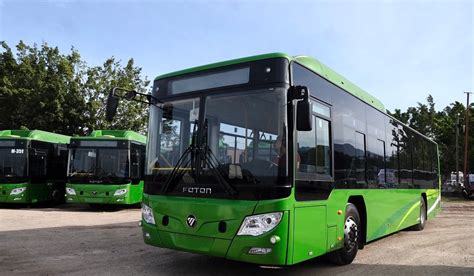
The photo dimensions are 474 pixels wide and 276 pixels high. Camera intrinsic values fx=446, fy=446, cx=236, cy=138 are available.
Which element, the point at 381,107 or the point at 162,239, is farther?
the point at 381,107

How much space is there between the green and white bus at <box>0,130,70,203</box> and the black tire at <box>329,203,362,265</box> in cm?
1442

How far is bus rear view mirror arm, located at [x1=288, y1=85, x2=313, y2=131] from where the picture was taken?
5.41 m

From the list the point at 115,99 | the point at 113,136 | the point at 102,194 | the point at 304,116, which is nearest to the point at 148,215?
the point at 115,99

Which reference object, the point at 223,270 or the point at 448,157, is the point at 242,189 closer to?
the point at 223,270

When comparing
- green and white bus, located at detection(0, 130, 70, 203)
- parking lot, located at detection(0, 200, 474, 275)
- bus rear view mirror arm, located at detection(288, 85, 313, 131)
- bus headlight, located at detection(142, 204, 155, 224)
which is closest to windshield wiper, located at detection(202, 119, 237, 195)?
bus rear view mirror arm, located at detection(288, 85, 313, 131)

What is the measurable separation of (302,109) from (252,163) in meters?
0.93

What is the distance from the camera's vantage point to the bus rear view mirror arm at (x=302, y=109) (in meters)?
5.41

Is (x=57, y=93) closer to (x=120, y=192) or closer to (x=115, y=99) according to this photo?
(x=120, y=192)

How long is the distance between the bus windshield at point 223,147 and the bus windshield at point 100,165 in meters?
11.2

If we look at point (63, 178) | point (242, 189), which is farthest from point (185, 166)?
point (63, 178)

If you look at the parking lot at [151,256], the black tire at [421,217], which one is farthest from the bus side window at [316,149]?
the black tire at [421,217]

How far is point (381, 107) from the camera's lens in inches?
393

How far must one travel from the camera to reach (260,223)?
5430 millimetres

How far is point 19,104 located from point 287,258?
2986 cm
